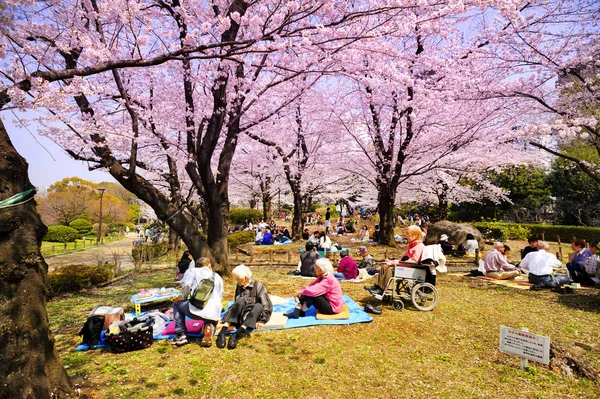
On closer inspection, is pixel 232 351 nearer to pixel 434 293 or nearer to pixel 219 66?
pixel 434 293

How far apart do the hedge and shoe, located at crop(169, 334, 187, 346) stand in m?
18.2

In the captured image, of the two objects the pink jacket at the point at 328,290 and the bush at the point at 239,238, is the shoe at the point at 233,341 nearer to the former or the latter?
the pink jacket at the point at 328,290

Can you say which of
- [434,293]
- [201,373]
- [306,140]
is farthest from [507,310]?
[306,140]

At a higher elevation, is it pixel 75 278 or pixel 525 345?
pixel 525 345

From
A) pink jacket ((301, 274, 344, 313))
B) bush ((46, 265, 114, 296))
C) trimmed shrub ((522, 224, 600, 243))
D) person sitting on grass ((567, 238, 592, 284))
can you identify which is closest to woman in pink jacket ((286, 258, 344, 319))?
pink jacket ((301, 274, 344, 313))

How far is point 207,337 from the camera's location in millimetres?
4762

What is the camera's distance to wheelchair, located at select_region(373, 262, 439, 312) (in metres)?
6.11

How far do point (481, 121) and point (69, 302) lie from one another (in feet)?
47.7

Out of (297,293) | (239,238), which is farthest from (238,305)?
(239,238)

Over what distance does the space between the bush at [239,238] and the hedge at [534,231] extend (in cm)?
1353

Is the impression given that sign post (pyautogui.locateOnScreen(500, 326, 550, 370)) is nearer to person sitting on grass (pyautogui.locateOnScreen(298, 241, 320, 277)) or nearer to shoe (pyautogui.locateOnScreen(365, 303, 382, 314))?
shoe (pyautogui.locateOnScreen(365, 303, 382, 314))

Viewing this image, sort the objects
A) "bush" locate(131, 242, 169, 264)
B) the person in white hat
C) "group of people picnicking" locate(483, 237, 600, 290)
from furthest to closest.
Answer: "bush" locate(131, 242, 169, 264)
the person in white hat
"group of people picnicking" locate(483, 237, 600, 290)

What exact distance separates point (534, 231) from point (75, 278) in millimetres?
23851

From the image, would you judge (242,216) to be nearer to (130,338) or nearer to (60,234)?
(60,234)
